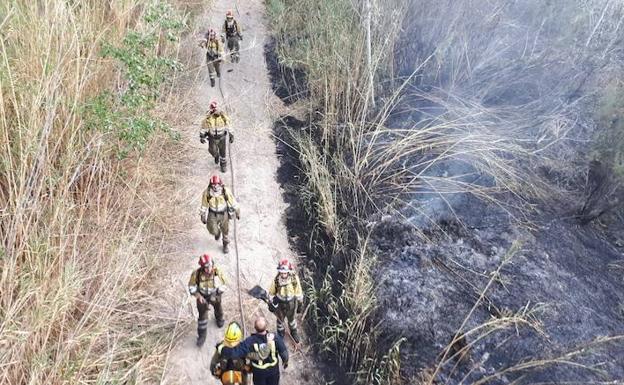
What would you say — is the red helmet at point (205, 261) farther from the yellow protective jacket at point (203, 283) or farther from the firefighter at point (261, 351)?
the firefighter at point (261, 351)

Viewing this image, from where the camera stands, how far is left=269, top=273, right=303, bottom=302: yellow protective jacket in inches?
247

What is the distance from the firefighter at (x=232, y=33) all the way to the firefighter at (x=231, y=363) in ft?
27.9

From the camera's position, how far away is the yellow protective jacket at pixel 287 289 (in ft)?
20.6

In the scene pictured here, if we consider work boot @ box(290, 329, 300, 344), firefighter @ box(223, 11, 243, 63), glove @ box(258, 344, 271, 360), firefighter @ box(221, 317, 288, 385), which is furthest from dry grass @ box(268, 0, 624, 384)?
glove @ box(258, 344, 271, 360)

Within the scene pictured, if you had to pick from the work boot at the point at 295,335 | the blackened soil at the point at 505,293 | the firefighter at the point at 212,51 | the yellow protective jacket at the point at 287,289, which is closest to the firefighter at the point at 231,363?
the yellow protective jacket at the point at 287,289

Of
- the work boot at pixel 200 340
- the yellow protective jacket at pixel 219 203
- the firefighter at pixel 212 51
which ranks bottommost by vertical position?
the work boot at pixel 200 340

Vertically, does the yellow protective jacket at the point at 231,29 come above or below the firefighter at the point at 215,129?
above

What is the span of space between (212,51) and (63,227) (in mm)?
6681

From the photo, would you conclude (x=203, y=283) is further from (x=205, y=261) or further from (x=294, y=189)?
(x=294, y=189)

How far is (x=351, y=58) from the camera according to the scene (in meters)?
10.1

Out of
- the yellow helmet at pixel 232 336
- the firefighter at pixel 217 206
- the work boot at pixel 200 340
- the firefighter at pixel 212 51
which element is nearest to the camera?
the yellow helmet at pixel 232 336

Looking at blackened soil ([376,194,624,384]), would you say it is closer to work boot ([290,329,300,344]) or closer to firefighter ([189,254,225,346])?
work boot ([290,329,300,344])

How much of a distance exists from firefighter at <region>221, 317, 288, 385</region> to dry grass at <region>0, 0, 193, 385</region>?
1.23m

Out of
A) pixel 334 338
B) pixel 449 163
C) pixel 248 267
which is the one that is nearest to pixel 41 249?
pixel 248 267
